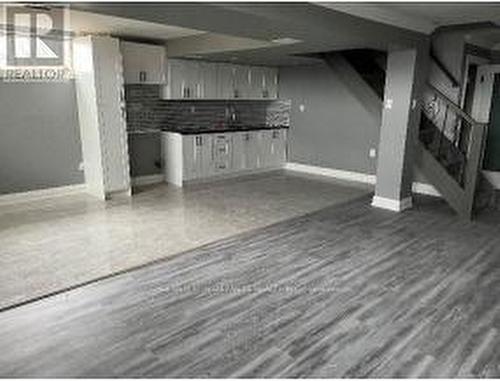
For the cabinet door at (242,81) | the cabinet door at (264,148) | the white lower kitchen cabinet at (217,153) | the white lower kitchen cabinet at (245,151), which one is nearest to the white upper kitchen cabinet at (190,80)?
the cabinet door at (242,81)

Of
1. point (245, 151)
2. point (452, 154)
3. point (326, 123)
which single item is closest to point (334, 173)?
point (326, 123)

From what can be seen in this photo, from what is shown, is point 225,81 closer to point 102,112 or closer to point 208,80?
point 208,80

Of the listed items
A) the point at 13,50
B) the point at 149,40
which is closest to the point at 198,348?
the point at 13,50

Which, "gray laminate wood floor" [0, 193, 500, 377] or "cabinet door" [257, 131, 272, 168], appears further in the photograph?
"cabinet door" [257, 131, 272, 168]

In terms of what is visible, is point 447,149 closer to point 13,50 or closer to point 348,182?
point 348,182

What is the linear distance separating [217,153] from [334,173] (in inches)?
87.2

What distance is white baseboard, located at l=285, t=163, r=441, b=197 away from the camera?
6387 mm

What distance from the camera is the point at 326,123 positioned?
753cm

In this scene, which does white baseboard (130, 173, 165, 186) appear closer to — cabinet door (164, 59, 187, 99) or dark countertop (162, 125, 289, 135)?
dark countertop (162, 125, 289, 135)

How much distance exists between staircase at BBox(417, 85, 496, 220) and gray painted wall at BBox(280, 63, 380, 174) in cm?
103

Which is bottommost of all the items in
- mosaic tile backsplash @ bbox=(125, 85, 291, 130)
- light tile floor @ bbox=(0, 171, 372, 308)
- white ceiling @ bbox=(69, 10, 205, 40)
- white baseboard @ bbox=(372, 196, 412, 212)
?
light tile floor @ bbox=(0, 171, 372, 308)

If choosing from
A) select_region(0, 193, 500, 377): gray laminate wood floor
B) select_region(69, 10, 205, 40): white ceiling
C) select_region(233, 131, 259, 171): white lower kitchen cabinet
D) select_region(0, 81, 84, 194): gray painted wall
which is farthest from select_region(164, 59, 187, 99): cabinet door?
select_region(0, 193, 500, 377): gray laminate wood floor

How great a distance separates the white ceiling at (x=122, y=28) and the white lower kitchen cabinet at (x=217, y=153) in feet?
5.02

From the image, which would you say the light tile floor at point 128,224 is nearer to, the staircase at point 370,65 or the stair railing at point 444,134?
the stair railing at point 444,134
